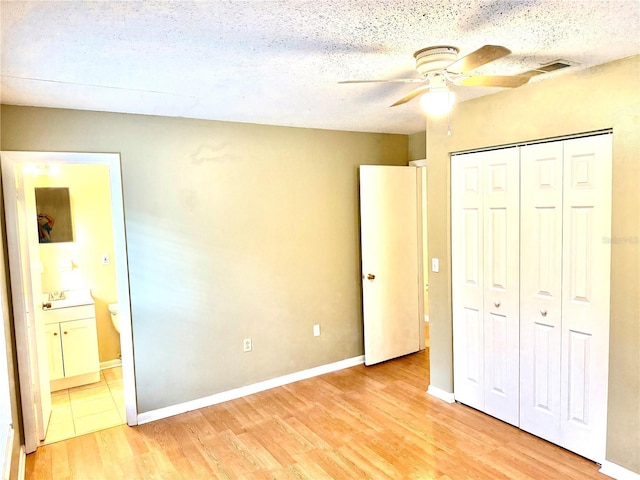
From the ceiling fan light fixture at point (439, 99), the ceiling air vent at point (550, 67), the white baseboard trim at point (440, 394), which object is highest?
the ceiling air vent at point (550, 67)

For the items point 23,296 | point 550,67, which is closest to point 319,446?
point 23,296

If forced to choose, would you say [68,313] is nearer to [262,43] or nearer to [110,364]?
[110,364]

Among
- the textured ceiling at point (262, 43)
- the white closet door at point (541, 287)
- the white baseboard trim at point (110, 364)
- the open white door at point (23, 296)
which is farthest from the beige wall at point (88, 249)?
the white closet door at point (541, 287)

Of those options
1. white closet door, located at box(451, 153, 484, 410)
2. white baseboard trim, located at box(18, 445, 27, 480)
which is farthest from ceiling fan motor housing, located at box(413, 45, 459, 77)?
white baseboard trim, located at box(18, 445, 27, 480)

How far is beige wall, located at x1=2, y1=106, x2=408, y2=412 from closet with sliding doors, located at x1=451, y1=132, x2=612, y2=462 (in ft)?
4.13

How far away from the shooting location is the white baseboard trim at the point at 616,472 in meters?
2.40

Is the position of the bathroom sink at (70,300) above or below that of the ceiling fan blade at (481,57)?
below

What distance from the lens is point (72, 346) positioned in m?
4.07

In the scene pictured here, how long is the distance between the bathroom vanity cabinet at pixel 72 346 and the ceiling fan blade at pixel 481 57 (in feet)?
12.5

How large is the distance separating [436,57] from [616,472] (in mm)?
2462

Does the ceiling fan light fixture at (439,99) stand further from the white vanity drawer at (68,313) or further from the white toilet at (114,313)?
the white toilet at (114,313)

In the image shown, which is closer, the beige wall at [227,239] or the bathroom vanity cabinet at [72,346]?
the beige wall at [227,239]

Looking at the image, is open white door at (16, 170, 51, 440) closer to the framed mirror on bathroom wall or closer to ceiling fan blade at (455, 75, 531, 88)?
the framed mirror on bathroom wall

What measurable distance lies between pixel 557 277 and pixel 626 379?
2.15 ft
